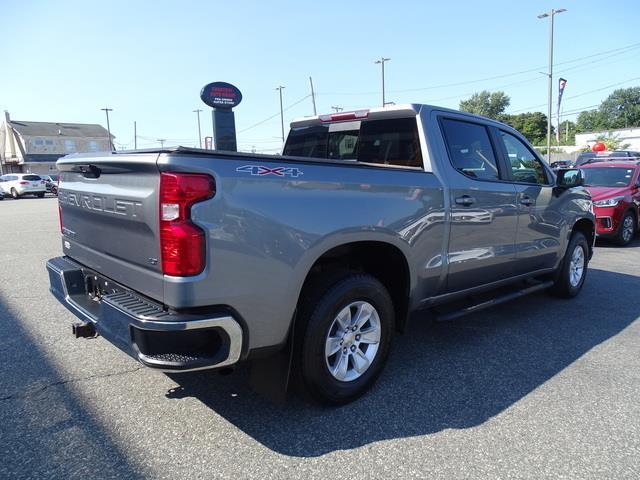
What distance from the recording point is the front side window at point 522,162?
4402mm

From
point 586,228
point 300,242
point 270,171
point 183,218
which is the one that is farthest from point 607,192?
point 183,218

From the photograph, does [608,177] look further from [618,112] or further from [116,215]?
[618,112]

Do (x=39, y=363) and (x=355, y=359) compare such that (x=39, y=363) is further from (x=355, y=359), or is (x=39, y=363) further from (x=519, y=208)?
(x=519, y=208)

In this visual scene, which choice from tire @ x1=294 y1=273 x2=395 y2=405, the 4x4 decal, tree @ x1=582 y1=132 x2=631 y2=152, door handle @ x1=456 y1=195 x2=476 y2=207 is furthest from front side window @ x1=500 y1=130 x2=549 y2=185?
tree @ x1=582 y1=132 x2=631 y2=152

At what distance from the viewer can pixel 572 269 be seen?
5.43 m

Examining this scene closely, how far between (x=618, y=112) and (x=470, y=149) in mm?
117013

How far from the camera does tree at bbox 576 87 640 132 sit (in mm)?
96000

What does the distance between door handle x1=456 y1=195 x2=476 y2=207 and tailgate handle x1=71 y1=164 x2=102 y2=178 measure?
2512mm

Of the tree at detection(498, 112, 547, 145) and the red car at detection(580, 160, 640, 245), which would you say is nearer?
the red car at detection(580, 160, 640, 245)

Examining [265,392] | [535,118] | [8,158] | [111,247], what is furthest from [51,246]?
[535,118]

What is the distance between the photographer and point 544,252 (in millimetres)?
4820

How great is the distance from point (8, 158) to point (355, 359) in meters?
73.2

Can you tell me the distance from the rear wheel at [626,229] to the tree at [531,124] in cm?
8908

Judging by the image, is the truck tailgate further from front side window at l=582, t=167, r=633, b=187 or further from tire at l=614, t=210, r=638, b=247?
front side window at l=582, t=167, r=633, b=187
